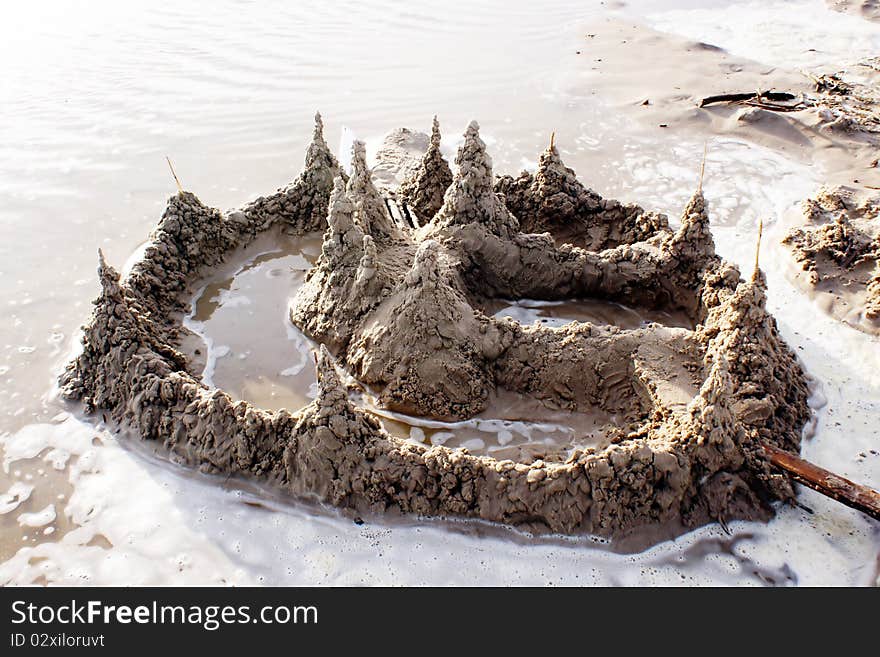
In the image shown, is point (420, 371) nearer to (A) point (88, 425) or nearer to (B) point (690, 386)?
(B) point (690, 386)

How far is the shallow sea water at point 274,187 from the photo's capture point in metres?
3.10

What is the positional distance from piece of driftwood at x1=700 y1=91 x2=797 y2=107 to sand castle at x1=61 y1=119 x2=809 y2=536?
125 inches

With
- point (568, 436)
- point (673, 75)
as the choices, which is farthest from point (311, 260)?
point (673, 75)

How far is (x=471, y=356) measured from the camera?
3.77 m

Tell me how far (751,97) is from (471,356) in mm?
5509

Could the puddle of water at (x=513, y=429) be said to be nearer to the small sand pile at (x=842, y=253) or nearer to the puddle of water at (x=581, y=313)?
the puddle of water at (x=581, y=313)

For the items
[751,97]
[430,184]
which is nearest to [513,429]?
[430,184]

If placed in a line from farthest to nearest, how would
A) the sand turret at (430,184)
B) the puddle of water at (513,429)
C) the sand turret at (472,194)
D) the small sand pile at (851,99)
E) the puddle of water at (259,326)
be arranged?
the small sand pile at (851,99) → the sand turret at (430,184) → the sand turret at (472,194) → the puddle of water at (259,326) → the puddle of water at (513,429)

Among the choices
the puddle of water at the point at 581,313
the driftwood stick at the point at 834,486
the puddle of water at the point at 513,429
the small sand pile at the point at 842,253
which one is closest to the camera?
the driftwood stick at the point at 834,486

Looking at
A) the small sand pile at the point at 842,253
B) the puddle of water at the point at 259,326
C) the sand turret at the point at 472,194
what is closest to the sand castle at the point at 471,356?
the sand turret at the point at 472,194

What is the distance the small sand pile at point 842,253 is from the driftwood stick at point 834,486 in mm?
1862

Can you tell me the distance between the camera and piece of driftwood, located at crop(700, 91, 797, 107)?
7234mm

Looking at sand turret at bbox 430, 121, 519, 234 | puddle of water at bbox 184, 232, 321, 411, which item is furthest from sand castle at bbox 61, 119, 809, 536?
puddle of water at bbox 184, 232, 321, 411

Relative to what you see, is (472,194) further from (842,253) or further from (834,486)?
(842,253)
